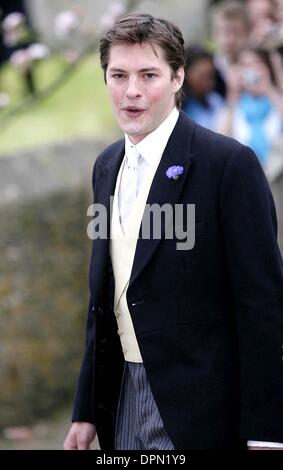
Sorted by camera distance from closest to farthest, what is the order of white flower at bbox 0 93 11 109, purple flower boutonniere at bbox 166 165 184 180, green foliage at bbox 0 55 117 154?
purple flower boutonniere at bbox 166 165 184 180, green foliage at bbox 0 55 117 154, white flower at bbox 0 93 11 109

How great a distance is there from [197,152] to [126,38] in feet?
1.27

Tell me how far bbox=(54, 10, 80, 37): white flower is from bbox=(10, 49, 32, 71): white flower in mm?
305

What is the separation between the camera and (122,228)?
11.4 ft

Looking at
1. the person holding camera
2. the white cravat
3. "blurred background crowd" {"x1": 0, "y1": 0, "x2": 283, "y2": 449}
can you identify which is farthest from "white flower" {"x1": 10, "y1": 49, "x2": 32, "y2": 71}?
the white cravat

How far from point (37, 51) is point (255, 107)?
2163 millimetres

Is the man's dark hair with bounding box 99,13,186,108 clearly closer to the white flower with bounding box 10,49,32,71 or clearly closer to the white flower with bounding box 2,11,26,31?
the white flower with bounding box 2,11,26,31

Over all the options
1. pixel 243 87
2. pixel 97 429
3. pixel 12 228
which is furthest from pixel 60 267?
pixel 97 429

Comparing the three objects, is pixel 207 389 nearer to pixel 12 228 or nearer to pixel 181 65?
pixel 181 65

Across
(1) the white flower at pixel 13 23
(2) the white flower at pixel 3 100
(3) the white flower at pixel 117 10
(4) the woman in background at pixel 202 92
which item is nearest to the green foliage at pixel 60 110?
(2) the white flower at pixel 3 100

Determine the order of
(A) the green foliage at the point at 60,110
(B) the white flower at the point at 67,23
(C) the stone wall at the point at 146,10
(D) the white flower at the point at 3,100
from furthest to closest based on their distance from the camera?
(C) the stone wall at the point at 146,10 → (B) the white flower at the point at 67,23 → (D) the white flower at the point at 3,100 → (A) the green foliage at the point at 60,110

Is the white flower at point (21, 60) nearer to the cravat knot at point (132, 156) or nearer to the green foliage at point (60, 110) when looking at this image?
the green foliage at point (60, 110)

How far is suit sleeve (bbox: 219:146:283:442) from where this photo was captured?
3264 mm

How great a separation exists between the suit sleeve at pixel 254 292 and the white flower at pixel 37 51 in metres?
5.22

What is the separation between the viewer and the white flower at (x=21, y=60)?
8449mm
